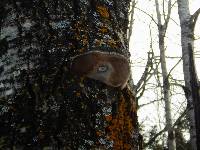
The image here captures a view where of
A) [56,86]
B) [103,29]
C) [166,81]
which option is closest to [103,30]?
[103,29]

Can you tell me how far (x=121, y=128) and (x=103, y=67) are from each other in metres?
0.14

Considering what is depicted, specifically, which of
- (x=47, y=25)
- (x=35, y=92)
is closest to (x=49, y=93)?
(x=35, y=92)

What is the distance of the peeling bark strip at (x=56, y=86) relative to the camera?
900 millimetres

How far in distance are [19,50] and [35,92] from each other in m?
0.10

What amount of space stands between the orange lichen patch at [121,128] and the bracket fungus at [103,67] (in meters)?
0.05

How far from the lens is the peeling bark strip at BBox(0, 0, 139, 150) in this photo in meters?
0.90

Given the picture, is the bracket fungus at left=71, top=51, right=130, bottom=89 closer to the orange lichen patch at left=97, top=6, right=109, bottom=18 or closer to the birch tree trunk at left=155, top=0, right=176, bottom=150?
the orange lichen patch at left=97, top=6, right=109, bottom=18

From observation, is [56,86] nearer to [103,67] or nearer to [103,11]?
[103,67]

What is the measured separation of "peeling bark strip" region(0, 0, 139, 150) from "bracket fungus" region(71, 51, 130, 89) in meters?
0.01

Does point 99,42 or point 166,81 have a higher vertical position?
point 166,81

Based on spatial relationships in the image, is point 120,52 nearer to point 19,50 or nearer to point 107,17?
point 107,17

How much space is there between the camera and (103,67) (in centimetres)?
98

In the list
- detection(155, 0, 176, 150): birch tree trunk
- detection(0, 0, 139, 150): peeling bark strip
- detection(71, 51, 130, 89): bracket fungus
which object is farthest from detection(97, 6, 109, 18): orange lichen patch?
detection(155, 0, 176, 150): birch tree trunk

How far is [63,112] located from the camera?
3.00 feet
